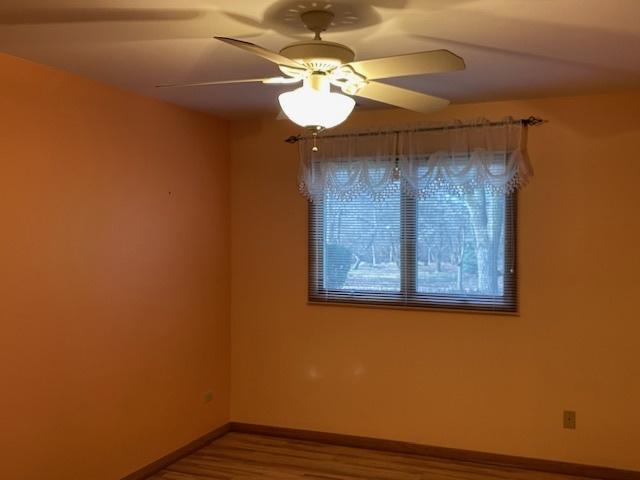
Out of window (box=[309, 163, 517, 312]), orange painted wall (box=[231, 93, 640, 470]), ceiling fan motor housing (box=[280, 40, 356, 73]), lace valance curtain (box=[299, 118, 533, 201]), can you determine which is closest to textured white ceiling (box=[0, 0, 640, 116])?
ceiling fan motor housing (box=[280, 40, 356, 73])

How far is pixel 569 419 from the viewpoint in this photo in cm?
395

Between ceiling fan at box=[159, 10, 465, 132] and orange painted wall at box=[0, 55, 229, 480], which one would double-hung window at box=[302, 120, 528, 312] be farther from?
ceiling fan at box=[159, 10, 465, 132]

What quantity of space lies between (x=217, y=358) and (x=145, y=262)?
1107 millimetres

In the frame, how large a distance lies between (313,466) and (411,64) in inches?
113

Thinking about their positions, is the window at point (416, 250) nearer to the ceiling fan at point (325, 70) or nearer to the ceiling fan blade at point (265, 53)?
the ceiling fan at point (325, 70)

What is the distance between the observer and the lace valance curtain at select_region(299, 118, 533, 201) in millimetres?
3965

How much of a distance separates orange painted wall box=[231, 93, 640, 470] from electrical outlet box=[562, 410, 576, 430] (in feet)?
0.12

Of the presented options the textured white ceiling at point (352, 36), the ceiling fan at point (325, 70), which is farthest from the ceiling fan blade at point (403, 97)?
the textured white ceiling at point (352, 36)

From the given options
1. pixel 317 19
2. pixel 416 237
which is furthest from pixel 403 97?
pixel 416 237

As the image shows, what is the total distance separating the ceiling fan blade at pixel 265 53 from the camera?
1.93 m

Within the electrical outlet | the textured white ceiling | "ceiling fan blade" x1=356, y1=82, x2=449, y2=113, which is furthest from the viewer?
the electrical outlet

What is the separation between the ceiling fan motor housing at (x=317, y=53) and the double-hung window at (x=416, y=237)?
1.99m

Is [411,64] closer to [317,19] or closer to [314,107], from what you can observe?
[314,107]

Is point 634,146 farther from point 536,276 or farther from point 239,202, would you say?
point 239,202
